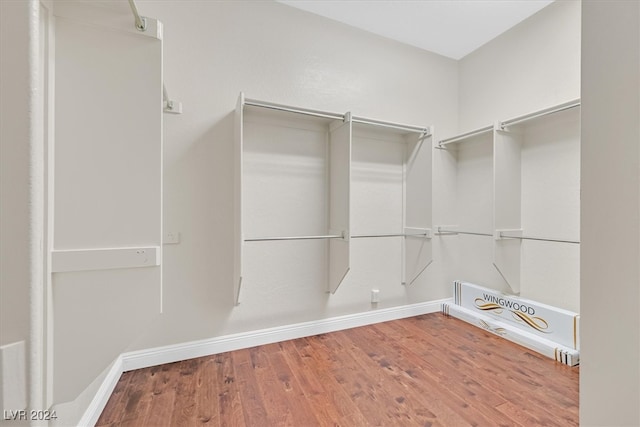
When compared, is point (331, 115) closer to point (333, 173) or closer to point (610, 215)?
point (333, 173)

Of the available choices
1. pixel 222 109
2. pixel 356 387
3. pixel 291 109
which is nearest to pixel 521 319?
pixel 356 387

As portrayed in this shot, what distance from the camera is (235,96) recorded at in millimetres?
2344

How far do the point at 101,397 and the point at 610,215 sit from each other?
2381 millimetres

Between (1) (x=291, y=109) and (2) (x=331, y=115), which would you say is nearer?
(1) (x=291, y=109)

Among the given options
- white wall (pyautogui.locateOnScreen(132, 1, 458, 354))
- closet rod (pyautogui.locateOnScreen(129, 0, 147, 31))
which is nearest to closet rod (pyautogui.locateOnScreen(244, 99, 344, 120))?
white wall (pyautogui.locateOnScreen(132, 1, 458, 354))

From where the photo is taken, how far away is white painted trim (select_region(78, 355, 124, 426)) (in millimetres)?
1471

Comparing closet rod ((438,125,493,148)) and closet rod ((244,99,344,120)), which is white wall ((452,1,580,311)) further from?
closet rod ((244,99,344,120))

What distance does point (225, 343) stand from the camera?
230 centimetres

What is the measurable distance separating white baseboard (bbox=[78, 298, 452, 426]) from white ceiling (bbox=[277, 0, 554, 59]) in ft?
9.35

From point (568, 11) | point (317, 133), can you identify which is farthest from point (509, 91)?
point (317, 133)

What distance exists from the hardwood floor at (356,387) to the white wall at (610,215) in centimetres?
124

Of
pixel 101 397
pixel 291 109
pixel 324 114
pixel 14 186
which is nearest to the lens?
pixel 14 186

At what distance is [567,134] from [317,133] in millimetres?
2116
